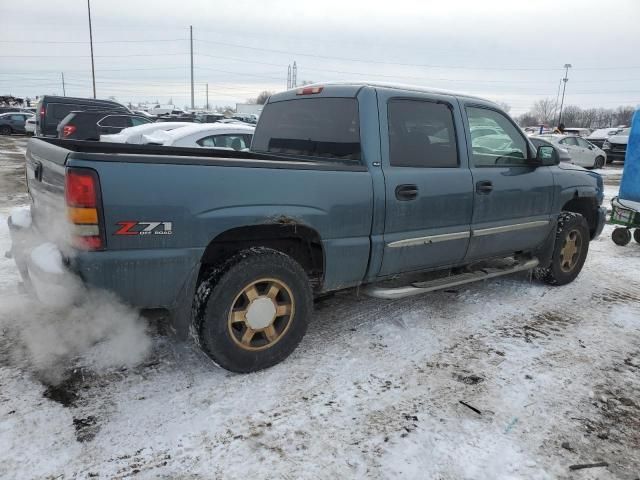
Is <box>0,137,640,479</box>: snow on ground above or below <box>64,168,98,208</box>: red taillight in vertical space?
below

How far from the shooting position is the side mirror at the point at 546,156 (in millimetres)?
4633

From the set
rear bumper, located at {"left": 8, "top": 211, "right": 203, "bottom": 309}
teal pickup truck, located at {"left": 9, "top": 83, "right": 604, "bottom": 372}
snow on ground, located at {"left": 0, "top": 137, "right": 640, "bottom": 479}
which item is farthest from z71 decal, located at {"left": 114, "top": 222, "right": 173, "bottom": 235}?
snow on ground, located at {"left": 0, "top": 137, "right": 640, "bottom": 479}

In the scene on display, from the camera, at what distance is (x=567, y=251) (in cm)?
537

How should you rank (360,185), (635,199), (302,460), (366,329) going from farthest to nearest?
(635,199) → (366,329) → (360,185) → (302,460)

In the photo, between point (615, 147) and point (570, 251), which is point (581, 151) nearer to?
point (615, 147)

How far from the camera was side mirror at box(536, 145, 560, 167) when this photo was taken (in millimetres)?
4633

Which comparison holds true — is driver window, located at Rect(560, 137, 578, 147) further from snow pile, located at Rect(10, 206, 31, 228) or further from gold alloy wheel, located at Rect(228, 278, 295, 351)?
snow pile, located at Rect(10, 206, 31, 228)

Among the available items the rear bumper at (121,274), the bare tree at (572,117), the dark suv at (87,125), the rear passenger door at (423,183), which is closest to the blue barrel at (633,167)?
the rear passenger door at (423,183)

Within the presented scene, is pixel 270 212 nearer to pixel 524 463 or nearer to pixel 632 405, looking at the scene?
pixel 524 463

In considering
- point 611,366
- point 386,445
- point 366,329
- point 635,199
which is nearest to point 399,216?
point 366,329

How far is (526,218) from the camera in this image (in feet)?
15.4

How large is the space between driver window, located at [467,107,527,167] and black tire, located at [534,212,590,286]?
101 centimetres

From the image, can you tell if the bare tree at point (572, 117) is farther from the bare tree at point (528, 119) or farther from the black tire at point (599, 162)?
the black tire at point (599, 162)

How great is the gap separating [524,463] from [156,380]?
2201 millimetres
